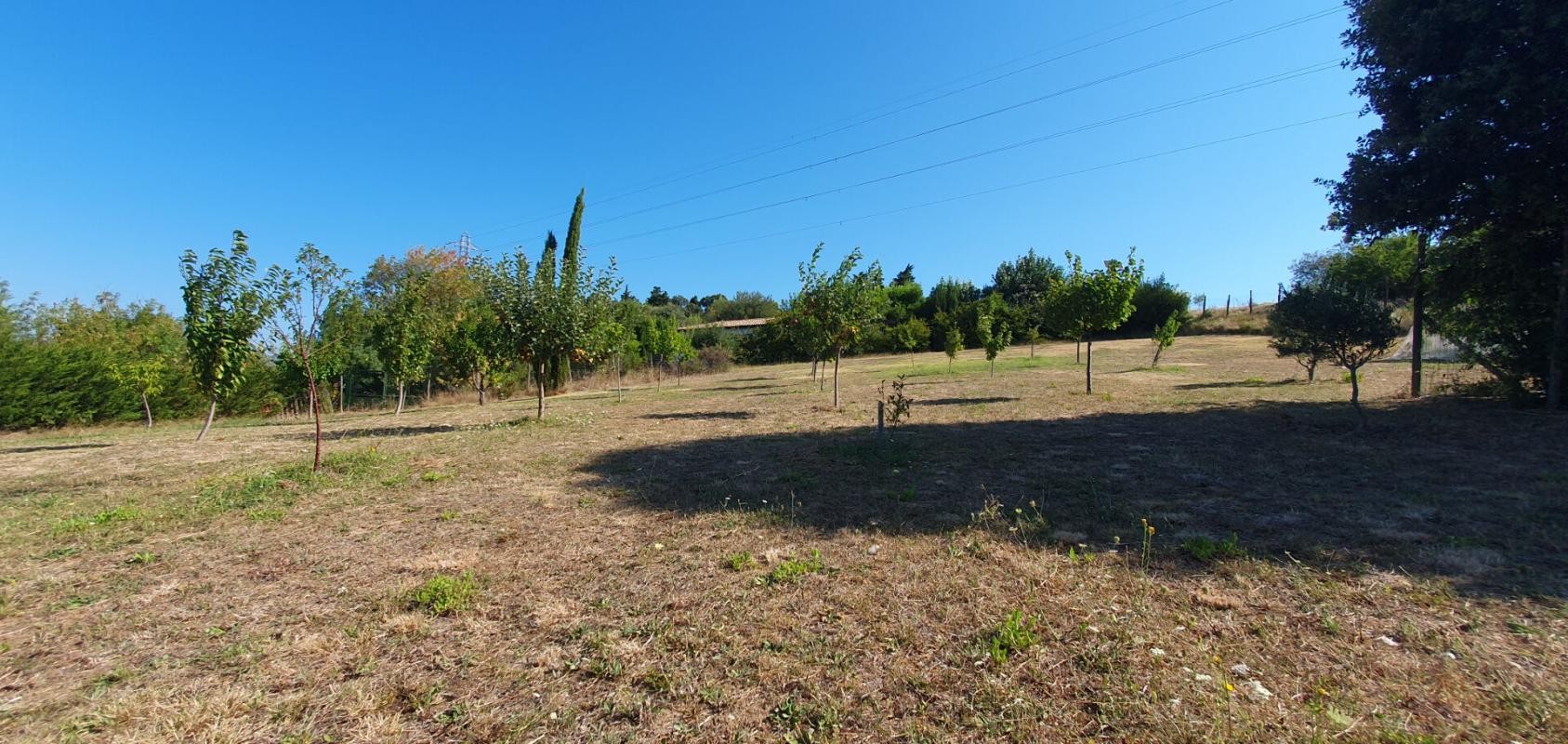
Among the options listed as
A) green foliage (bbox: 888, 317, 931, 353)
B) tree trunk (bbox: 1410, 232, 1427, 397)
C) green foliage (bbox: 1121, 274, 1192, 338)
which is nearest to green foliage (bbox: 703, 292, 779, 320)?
green foliage (bbox: 888, 317, 931, 353)

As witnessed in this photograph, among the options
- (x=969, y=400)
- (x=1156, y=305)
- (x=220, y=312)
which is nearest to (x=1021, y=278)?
(x=1156, y=305)

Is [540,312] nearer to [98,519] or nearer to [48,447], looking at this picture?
[98,519]

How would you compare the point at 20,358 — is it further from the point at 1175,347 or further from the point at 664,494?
the point at 1175,347

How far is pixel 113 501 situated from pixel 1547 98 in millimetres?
18466

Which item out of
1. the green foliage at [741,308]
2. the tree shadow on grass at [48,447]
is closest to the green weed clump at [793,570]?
the tree shadow on grass at [48,447]

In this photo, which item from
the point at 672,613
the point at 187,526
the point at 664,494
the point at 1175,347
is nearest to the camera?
the point at 672,613

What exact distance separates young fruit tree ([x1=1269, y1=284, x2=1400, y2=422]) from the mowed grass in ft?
5.73

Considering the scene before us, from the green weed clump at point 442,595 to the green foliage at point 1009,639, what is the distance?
3.15 meters

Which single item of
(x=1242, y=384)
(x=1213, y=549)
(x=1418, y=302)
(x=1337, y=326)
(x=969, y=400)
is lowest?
(x=1213, y=549)

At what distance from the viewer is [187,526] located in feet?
19.2

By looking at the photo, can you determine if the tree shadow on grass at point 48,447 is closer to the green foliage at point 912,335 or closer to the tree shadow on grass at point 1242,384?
the tree shadow on grass at point 1242,384

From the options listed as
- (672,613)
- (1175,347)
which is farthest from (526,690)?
(1175,347)

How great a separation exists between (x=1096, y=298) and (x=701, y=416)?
1093 cm

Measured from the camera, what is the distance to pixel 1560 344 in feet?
30.2
